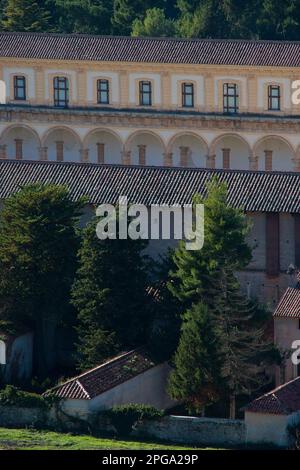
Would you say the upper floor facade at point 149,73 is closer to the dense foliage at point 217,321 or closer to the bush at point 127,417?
the dense foliage at point 217,321

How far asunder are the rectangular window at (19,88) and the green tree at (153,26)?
9.44 m

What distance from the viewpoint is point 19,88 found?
125 m

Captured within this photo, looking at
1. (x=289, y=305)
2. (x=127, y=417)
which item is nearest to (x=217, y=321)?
(x=289, y=305)

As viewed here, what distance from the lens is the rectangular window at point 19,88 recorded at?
409 feet

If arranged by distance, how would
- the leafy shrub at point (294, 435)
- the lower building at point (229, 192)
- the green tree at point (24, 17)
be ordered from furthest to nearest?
the green tree at point (24, 17), the lower building at point (229, 192), the leafy shrub at point (294, 435)

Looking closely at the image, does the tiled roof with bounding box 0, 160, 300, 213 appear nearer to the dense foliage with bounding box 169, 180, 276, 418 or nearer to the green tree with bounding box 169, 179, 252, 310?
the green tree with bounding box 169, 179, 252, 310

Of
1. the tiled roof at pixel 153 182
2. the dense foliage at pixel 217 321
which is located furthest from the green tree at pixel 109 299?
the tiled roof at pixel 153 182

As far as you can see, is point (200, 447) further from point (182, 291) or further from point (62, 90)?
point (62, 90)

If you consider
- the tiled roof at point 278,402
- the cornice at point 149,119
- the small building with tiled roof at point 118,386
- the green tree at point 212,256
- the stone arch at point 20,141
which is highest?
the cornice at point 149,119

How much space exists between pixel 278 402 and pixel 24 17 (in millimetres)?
46329

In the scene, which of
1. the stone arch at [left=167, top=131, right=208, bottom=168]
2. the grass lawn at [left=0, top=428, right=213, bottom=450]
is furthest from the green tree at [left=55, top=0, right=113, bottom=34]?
the grass lawn at [left=0, top=428, right=213, bottom=450]

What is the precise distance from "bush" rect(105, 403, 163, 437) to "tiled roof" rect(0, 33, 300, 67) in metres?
33.1

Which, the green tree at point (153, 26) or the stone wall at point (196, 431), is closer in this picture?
the stone wall at point (196, 431)

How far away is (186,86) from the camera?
123938 mm
